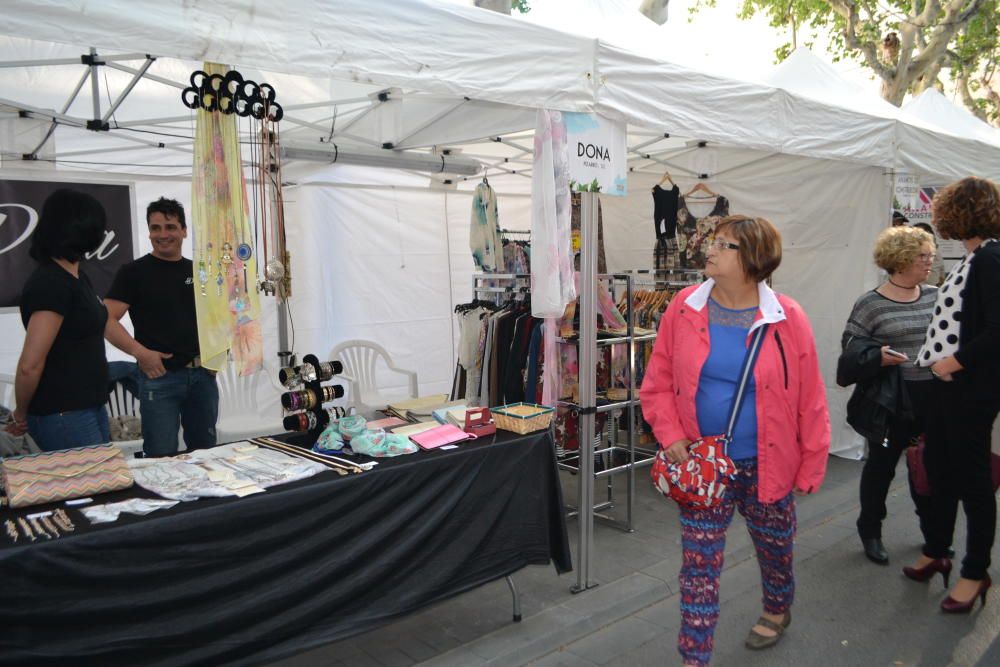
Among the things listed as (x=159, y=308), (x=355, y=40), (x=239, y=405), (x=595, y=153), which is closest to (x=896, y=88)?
(x=595, y=153)

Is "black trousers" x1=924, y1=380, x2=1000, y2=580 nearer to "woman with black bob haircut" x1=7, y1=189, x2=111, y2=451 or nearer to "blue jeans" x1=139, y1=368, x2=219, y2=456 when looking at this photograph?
"blue jeans" x1=139, y1=368, x2=219, y2=456

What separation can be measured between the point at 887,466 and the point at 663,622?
4.64 feet

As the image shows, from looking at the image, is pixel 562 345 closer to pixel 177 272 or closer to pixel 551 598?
pixel 551 598

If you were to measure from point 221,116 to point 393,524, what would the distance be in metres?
1.53

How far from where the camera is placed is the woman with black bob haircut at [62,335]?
8.01ft

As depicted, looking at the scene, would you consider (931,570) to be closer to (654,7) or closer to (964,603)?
(964,603)

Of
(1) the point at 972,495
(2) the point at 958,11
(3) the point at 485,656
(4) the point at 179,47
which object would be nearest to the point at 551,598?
(3) the point at 485,656

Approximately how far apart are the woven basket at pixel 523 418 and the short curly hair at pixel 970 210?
6.09 ft

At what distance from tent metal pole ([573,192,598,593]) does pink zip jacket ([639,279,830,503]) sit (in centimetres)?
67

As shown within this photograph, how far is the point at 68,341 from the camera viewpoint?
257 cm

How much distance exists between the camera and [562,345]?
13.1 ft

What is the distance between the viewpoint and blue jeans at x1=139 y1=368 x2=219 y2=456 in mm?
3254

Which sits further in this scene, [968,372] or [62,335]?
[968,372]

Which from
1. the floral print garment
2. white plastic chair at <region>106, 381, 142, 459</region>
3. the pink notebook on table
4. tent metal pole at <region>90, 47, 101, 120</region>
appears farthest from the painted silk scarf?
the floral print garment
